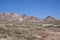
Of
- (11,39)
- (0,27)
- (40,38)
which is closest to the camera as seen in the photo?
(11,39)

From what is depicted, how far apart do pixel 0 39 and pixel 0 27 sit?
9.94 metres

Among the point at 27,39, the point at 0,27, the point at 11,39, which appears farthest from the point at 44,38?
the point at 0,27

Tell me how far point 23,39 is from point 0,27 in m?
10.9

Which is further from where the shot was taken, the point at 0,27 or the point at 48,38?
the point at 0,27

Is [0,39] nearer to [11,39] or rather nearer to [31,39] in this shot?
[11,39]

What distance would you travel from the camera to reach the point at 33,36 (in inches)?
799

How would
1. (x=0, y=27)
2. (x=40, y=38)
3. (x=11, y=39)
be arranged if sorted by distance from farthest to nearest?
(x=0, y=27) < (x=40, y=38) < (x=11, y=39)

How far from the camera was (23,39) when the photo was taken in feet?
63.3

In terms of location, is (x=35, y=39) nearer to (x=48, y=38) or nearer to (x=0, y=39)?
(x=48, y=38)

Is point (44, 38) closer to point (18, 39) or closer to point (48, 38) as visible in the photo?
point (48, 38)

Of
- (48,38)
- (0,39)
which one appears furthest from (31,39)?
(0,39)

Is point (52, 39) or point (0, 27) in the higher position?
point (0, 27)

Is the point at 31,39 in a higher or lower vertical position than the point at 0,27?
lower

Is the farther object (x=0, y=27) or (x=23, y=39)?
(x=0, y=27)
